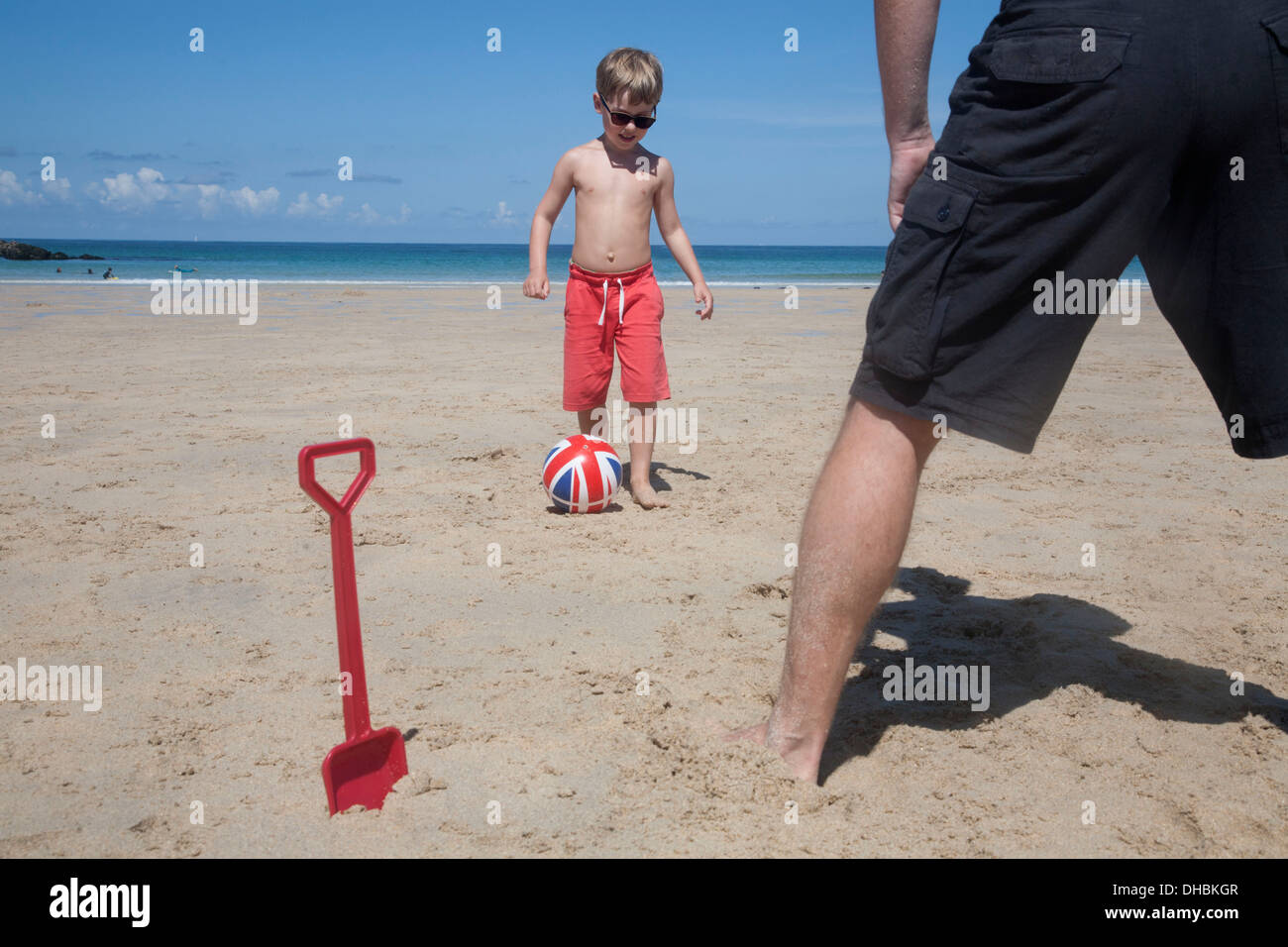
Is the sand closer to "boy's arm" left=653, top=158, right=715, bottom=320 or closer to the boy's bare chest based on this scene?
"boy's arm" left=653, top=158, right=715, bottom=320

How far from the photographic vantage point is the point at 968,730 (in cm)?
224

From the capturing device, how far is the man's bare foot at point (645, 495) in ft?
13.9

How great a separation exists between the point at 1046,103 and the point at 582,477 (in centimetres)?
267

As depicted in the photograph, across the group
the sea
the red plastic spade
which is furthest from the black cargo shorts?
the sea

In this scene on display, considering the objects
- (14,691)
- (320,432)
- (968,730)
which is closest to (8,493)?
(320,432)

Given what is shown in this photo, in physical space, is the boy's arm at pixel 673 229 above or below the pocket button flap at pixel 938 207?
above

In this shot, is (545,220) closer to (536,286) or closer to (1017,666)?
(536,286)

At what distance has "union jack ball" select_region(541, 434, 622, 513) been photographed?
159 inches

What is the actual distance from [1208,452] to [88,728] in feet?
16.6

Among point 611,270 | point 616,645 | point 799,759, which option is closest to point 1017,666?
point 799,759

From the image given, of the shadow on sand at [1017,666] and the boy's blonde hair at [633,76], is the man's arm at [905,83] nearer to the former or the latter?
the shadow on sand at [1017,666]

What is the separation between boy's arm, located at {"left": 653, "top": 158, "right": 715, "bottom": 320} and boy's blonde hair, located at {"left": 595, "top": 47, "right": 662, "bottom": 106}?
0.41 meters

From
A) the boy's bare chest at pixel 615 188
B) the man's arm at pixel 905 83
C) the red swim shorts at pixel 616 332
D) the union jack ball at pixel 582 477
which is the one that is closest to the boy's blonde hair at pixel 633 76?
the boy's bare chest at pixel 615 188
